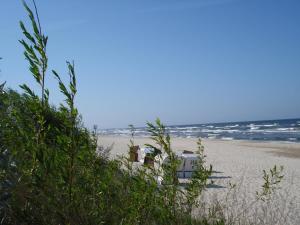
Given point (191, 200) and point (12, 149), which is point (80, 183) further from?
point (191, 200)

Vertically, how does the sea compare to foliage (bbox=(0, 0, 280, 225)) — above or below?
below

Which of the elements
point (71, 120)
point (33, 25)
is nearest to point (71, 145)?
point (71, 120)

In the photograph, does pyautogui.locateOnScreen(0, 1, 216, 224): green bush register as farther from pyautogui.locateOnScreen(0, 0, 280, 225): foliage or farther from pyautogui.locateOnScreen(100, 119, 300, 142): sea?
pyautogui.locateOnScreen(100, 119, 300, 142): sea

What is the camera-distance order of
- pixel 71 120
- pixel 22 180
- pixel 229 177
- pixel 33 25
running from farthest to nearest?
pixel 229 177 < pixel 22 180 < pixel 71 120 < pixel 33 25

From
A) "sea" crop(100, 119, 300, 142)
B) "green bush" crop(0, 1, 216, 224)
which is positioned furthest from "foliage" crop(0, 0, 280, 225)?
"sea" crop(100, 119, 300, 142)

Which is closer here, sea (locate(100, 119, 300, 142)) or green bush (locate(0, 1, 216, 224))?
green bush (locate(0, 1, 216, 224))

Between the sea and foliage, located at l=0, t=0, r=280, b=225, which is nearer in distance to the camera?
foliage, located at l=0, t=0, r=280, b=225

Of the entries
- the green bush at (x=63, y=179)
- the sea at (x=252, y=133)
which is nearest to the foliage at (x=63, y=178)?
the green bush at (x=63, y=179)

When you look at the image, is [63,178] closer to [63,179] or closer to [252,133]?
[63,179]

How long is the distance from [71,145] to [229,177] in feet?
43.7

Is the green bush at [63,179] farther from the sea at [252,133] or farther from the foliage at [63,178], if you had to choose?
the sea at [252,133]

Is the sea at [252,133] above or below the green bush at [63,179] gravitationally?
below

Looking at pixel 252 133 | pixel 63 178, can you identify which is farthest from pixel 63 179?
pixel 252 133

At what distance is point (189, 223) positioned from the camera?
228 cm
